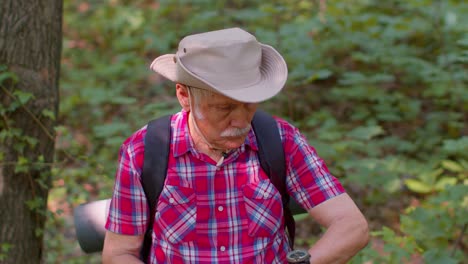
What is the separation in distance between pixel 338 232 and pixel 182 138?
0.72 meters

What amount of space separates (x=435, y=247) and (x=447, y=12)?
3.88m

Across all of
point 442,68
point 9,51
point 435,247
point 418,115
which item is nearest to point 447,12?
point 442,68

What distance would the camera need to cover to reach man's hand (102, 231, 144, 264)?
2.31 m

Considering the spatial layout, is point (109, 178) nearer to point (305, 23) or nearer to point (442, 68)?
point (305, 23)

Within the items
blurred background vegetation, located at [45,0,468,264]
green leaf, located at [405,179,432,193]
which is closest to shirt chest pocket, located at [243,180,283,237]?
blurred background vegetation, located at [45,0,468,264]

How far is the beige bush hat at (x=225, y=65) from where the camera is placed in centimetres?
209

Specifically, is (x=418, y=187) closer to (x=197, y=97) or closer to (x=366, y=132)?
(x=366, y=132)

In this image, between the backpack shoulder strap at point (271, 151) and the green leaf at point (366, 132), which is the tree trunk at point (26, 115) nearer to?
the backpack shoulder strap at point (271, 151)

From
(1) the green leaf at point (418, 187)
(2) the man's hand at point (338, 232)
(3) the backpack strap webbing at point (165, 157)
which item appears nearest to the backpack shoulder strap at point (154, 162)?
(3) the backpack strap webbing at point (165, 157)

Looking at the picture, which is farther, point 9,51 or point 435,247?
point 435,247

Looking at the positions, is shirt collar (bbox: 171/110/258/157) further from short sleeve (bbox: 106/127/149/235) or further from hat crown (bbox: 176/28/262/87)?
hat crown (bbox: 176/28/262/87)

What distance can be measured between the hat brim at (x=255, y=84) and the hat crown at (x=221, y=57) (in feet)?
0.09

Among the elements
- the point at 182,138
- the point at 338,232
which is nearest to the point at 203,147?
the point at 182,138

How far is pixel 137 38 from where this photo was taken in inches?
324
